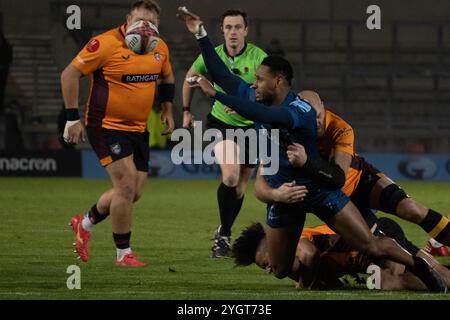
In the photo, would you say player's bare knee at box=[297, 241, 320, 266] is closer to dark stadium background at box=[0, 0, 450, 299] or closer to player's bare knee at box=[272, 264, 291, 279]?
player's bare knee at box=[272, 264, 291, 279]

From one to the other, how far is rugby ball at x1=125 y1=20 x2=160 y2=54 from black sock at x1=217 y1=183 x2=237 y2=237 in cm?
219

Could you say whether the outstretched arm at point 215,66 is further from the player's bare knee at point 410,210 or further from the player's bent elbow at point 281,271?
the player's bare knee at point 410,210

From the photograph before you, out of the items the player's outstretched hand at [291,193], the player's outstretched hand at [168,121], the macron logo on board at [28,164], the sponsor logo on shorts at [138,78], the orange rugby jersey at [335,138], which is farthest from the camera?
the macron logo on board at [28,164]

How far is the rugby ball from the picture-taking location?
10.5 m

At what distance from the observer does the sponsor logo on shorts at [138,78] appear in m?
10.8

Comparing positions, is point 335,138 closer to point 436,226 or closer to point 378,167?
point 436,226

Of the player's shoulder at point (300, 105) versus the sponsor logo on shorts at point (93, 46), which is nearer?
the player's shoulder at point (300, 105)

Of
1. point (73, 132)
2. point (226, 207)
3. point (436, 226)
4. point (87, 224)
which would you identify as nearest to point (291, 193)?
point (436, 226)

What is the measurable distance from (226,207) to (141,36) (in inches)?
93.4

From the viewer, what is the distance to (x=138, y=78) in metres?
10.9

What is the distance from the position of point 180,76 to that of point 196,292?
1875 centimetres

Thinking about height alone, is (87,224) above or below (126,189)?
below

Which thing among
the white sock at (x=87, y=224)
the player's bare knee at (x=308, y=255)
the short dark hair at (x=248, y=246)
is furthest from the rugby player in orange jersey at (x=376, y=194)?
the white sock at (x=87, y=224)

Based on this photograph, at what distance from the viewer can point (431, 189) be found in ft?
68.7
